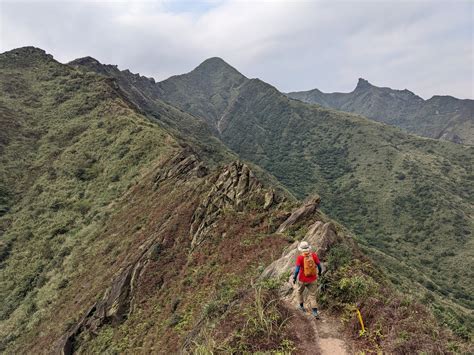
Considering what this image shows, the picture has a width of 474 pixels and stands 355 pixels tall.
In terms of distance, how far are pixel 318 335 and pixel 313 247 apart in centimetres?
440

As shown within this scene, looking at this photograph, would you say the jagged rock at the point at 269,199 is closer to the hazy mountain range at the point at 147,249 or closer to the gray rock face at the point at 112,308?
the hazy mountain range at the point at 147,249

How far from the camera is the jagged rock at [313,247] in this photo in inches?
531

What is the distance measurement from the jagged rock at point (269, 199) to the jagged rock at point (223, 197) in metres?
0.87

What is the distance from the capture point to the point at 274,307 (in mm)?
10688

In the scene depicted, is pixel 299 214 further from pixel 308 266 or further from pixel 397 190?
pixel 397 190

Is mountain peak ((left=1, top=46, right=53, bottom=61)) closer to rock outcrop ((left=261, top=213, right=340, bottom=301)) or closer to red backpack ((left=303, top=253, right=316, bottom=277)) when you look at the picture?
rock outcrop ((left=261, top=213, right=340, bottom=301))

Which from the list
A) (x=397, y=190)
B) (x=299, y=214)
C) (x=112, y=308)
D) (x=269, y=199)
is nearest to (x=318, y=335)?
(x=299, y=214)

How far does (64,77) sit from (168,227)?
7470 centimetres

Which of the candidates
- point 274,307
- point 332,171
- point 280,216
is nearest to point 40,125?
point 280,216

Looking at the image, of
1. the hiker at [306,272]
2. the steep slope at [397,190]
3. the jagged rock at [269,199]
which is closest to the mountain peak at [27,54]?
the steep slope at [397,190]

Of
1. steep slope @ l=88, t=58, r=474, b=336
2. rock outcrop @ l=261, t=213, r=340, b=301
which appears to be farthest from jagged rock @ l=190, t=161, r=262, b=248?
steep slope @ l=88, t=58, r=474, b=336

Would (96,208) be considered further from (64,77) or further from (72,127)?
(64,77)

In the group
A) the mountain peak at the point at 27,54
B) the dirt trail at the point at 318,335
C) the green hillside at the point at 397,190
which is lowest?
the green hillside at the point at 397,190

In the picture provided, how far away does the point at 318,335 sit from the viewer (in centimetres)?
1013
